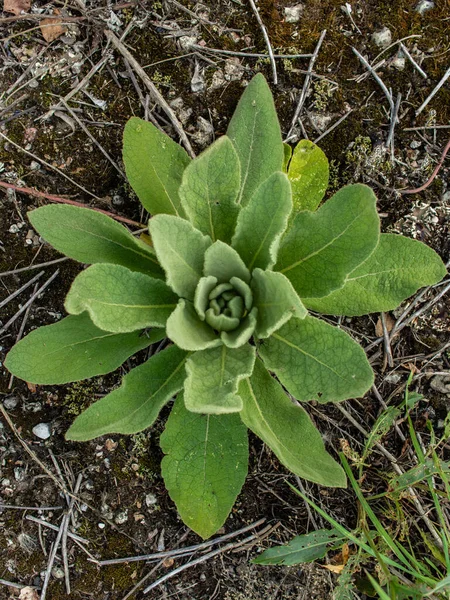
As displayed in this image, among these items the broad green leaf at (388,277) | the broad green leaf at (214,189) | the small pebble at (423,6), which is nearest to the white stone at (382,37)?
the small pebble at (423,6)

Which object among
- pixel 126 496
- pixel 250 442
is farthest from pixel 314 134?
pixel 126 496

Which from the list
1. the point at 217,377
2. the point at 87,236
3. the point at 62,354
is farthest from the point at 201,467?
the point at 87,236

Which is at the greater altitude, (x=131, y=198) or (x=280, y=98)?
(x=280, y=98)

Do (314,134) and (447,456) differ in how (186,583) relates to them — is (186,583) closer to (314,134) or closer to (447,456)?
(447,456)

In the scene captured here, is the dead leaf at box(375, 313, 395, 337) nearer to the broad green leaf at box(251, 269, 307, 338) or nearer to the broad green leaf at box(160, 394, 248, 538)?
the broad green leaf at box(160, 394, 248, 538)

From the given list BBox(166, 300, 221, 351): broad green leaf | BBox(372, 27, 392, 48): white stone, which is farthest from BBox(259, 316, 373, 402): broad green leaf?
BBox(372, 27, 392, 48): white stone

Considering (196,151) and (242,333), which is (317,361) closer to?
A: (242,333)

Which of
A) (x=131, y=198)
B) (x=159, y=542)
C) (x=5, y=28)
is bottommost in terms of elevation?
(x=159, y=542)
